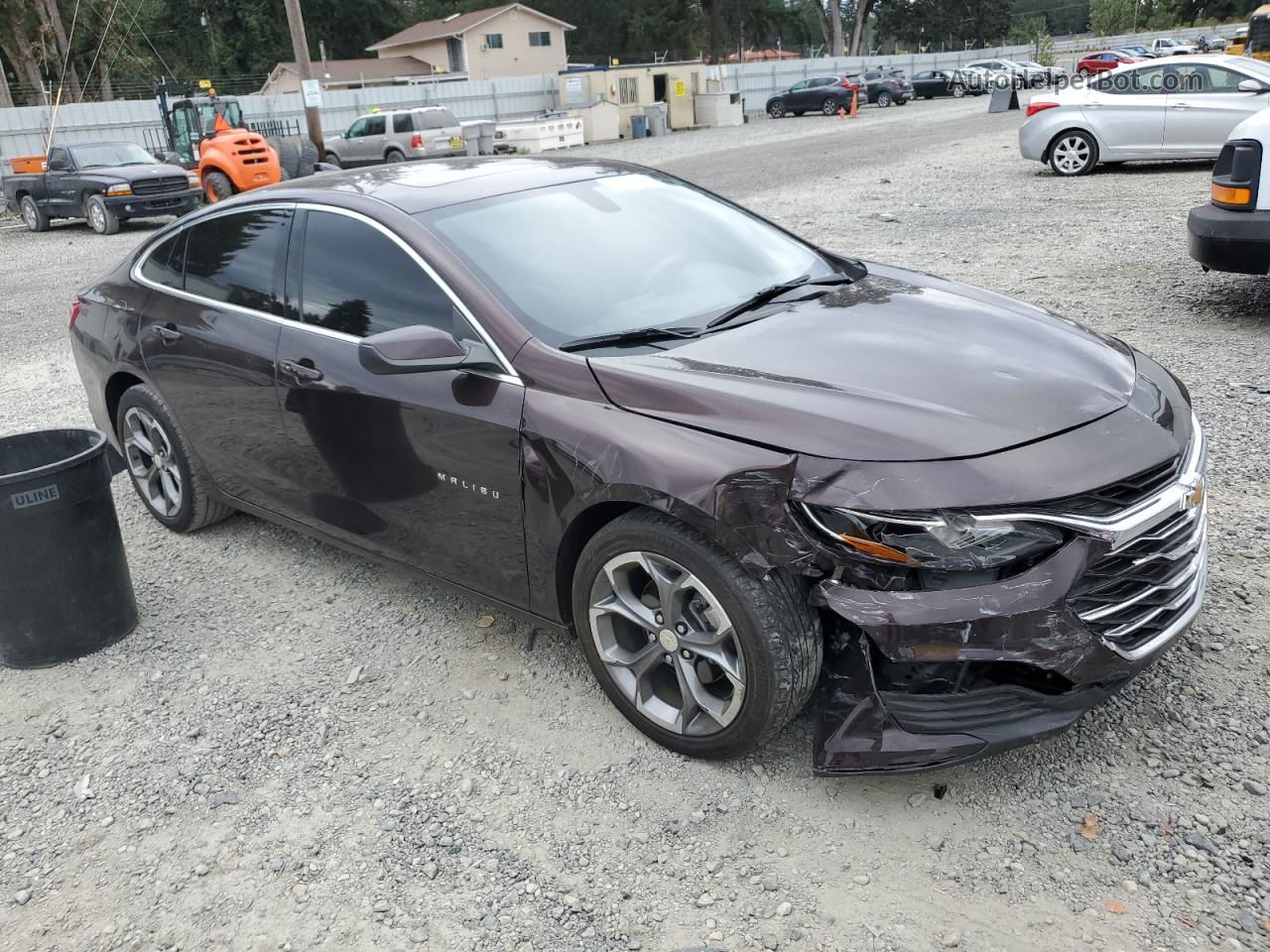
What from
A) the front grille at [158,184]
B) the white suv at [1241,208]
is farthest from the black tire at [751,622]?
the front grille at [158,184]

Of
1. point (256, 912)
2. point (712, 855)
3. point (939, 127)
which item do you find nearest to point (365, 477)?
point (256, 912)

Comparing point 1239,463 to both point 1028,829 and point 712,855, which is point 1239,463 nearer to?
point 1028,829

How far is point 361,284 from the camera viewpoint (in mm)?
3795

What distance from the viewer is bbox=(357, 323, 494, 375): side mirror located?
10.6ft

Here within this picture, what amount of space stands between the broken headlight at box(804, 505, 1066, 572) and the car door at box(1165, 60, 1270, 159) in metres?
13.5

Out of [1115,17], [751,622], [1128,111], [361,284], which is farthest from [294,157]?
[1115,17]

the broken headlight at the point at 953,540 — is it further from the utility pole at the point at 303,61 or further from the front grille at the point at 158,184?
the utility pole at the point at 303,61

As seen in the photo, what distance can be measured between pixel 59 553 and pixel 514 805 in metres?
2.07

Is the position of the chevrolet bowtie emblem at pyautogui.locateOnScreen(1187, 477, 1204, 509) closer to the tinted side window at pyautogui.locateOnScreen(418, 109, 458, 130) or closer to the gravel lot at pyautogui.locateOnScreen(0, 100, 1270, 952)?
the gravel lot at pyautogui.locateOnScreen(0, 100, 1270, 952)

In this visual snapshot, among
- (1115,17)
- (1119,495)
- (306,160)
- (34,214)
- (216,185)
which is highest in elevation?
(1115,17)

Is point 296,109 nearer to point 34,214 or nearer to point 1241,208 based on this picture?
point 34,214

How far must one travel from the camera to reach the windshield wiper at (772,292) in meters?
3.55

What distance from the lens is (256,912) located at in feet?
9.04

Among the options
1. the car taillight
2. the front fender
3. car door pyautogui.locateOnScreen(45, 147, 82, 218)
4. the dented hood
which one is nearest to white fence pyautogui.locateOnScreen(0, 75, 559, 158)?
car door pyautogui.locateOnScreen(45, 147, 82, 218)
